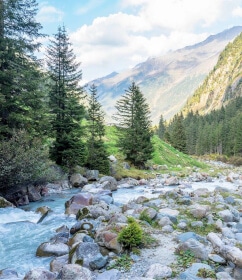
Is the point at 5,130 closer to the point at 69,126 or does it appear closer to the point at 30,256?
the point at 69,126

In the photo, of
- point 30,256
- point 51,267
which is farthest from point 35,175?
point 51,267

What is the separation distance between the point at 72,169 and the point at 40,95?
25.9 feet

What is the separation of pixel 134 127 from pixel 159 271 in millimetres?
27895

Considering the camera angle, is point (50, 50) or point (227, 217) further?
point (50, 50)

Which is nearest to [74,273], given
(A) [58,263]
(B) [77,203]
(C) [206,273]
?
(A) [58,263]

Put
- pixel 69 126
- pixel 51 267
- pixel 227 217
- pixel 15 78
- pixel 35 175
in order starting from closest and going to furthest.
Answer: pixel 51 267, pixel 227 217, pixel 35 175, pixel 15 78, pixel 69 126

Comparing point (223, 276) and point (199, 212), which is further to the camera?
point (199, 212)

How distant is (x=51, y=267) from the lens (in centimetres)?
776

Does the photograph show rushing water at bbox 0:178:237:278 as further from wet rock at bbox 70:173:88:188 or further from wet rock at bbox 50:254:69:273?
wet rock at bbox 70:173:88:188

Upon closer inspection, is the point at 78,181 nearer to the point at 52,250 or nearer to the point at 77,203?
the point at 77,203

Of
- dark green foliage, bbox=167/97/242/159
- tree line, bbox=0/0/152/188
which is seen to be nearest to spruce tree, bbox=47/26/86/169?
tree line, bbox=0/0/152/188

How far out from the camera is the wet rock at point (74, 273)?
6672 mm

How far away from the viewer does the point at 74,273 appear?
22.0 feet

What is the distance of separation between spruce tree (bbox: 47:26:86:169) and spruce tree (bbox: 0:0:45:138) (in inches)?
154
